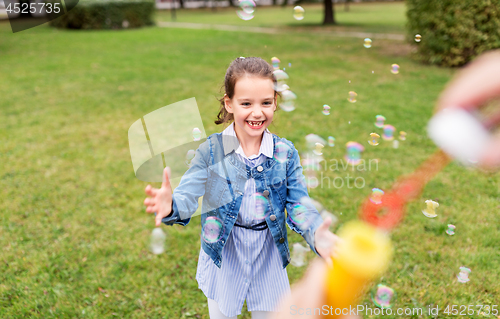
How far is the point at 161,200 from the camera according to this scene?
56.1 inches

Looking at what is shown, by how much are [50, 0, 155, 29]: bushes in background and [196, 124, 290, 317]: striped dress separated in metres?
17.4

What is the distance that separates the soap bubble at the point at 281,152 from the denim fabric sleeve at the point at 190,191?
32 centimetres

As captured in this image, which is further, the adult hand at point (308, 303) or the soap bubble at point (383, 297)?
the soap bubble at point (383, 297)

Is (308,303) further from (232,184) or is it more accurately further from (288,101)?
(288,101)

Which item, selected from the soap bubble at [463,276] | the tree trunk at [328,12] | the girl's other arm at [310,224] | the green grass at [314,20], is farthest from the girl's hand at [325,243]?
the tree trunk at [328,12]

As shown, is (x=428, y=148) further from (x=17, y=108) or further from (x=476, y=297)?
(x=17, y=108)

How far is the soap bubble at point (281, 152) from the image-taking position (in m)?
1.72

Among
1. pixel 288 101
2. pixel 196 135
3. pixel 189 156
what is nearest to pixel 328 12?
pixel 288 101

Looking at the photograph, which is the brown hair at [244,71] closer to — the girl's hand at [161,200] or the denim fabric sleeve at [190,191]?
the denim fabric sleeve at [190,191]

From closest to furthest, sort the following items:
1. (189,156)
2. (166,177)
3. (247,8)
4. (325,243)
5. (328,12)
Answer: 1. (166,177)
2. (325,243)
3. (189,156)
4. (247,8)
5. (328,12)

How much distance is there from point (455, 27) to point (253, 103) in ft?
27.1

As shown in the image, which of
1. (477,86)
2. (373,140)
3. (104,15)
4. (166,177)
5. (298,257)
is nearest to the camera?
(477,86)

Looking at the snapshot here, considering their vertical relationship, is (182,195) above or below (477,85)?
below

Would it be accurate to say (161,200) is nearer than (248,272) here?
Yes
